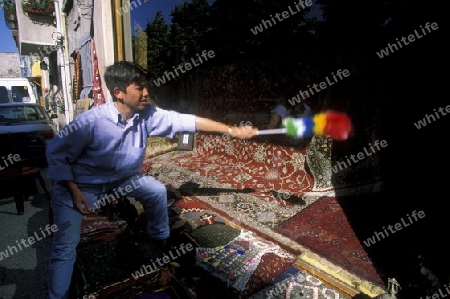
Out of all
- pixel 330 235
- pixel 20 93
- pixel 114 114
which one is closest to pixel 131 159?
pixel 114 114

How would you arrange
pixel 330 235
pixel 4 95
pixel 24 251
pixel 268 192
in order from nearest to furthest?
pixel 24 251 → pixel 330 235 → pixel 268 192 → pixel 4 95

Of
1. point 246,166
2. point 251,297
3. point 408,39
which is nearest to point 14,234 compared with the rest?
point 251,297

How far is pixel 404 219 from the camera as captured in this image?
3.42 m

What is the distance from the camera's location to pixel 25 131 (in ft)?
20.2

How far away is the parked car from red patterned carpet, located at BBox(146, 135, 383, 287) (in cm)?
225

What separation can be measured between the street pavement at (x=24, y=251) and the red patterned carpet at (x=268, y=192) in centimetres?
221

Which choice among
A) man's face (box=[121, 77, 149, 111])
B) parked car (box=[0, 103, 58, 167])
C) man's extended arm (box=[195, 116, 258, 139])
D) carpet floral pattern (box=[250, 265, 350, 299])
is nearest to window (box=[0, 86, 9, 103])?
parked car (box=[0, 103, 58, 167])

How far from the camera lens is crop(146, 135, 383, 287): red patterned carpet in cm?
323

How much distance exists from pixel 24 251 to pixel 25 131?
4.05m

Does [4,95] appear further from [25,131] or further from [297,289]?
[297,289]

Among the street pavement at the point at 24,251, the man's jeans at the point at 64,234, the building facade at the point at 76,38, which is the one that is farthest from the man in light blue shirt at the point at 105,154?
the building facade at the point at 76,38

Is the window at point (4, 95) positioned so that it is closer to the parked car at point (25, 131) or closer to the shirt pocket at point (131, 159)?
the parked car at point (25, 131)

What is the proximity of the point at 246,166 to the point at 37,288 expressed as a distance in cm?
448

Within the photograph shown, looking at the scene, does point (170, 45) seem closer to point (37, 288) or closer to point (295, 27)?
point (295, 27)
